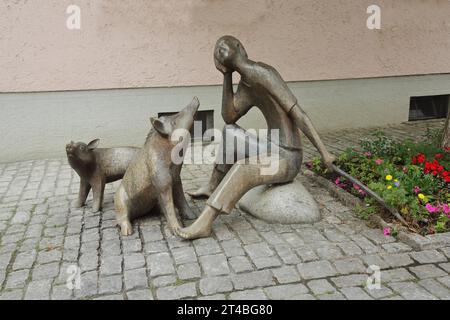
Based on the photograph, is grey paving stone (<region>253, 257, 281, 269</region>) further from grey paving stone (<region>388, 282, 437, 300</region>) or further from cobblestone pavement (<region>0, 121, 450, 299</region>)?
grey paving stone (<region>388, 282, 437, 300</region>)

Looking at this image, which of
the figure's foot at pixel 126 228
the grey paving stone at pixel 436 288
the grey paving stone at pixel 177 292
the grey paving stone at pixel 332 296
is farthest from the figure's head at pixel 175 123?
the grey paving stone at pixel 436 288

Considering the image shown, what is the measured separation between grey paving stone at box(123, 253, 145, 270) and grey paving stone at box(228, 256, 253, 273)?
66cm

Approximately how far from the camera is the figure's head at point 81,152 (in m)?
4.00

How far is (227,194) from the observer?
3.64 m

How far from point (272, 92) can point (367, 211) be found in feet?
4.53

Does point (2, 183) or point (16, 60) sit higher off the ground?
point (16, 60)

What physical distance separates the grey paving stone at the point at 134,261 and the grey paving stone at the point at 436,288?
1954mm

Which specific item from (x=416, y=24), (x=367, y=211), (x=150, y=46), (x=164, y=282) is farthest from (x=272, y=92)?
(x=416, y=24)

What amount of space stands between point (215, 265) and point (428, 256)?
5.23 ft

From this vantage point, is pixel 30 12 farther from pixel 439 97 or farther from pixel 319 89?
pixel 439 97

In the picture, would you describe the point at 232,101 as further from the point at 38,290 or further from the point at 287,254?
the point at 38,290

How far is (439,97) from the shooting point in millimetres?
8617

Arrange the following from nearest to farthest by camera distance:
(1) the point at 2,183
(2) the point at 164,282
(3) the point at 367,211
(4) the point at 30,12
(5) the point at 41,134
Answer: (2) the point at 164,282
(3) the point at 367,211
(1) the point at 2,183
(4) the point at 30,12
(5) the point at 41,134

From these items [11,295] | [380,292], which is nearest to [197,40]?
[11,295]
